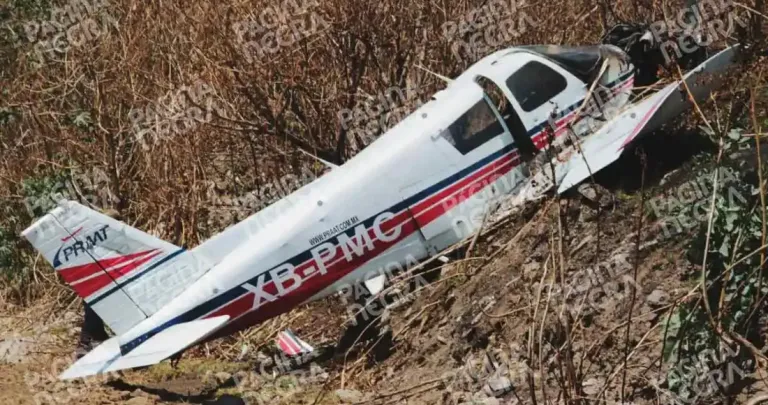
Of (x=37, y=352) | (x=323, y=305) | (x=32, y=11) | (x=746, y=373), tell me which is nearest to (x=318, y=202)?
(x=323, y=305)

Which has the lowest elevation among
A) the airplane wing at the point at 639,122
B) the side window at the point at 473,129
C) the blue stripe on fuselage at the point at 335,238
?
the airplane wing at the point at 639,122

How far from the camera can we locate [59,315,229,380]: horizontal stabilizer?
7547 millimetres

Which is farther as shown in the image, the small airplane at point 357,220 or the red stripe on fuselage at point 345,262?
the red stripe on fuselage at point 345,262

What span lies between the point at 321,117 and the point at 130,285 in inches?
206

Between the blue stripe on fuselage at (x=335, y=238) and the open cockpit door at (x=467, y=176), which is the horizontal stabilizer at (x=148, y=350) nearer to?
the blue stripe on fuselage at (x=335, y=238)

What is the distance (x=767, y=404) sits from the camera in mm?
5359

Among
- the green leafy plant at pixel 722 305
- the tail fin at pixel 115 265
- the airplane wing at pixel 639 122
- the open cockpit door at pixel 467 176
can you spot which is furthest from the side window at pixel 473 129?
the green leafy plant at pixel 722 305

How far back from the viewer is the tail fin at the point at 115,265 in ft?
26.3

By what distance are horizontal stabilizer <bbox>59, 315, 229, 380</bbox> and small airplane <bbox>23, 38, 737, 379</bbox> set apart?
1 centimetres

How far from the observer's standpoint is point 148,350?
Answer: 7.75 meters

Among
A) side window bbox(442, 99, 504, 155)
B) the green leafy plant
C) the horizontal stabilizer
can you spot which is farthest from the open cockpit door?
the green leafy plant

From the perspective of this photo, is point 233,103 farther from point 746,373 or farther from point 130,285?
point 746,373

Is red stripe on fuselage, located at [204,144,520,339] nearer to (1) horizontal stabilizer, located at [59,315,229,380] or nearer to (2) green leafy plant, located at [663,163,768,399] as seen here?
(1) horizontal stabilizer, located at [59,315,229,380]

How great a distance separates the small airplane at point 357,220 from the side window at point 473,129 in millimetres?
13
